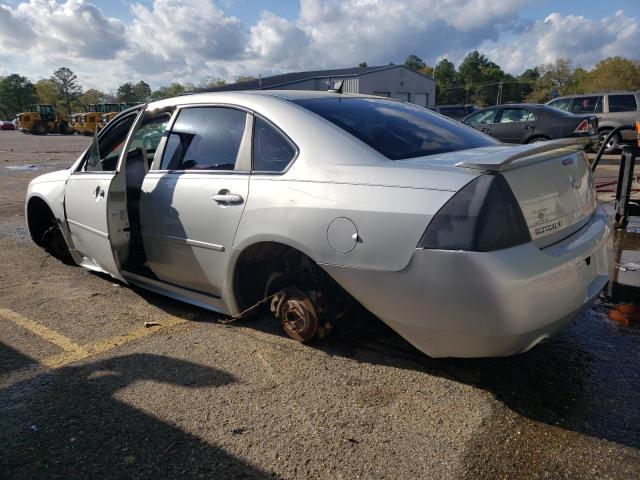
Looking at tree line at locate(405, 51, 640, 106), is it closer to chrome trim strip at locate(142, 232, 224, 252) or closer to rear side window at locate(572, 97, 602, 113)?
rear side window at locate(572, 97, 602, 113)

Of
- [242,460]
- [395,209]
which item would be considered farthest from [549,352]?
[242,460]

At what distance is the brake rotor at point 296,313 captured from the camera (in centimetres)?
306

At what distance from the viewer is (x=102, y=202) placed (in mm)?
3822

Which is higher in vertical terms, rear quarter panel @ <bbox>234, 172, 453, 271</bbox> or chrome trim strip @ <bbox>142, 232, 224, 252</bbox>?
rear quarter panel @ <bbox>234, 172, 453, 271</bbox>

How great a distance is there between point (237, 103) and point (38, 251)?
370cm

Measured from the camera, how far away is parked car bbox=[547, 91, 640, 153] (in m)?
15.1

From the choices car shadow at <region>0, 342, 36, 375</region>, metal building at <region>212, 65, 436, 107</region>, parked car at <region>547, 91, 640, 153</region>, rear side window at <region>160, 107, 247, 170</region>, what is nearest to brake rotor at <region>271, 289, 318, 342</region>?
rear side window at <region>160, 107, 247, 170</region>

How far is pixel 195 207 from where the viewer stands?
131 inches

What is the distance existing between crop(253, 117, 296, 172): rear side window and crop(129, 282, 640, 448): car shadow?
42.1 inches

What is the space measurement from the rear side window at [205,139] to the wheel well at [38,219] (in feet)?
7.55

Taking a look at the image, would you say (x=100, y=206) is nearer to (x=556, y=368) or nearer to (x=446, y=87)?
(x=556, y=368)

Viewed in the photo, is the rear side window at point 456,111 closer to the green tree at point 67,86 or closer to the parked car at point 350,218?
the parked car at point 350,218

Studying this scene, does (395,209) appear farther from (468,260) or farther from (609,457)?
(609,457)

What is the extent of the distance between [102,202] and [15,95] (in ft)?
364
